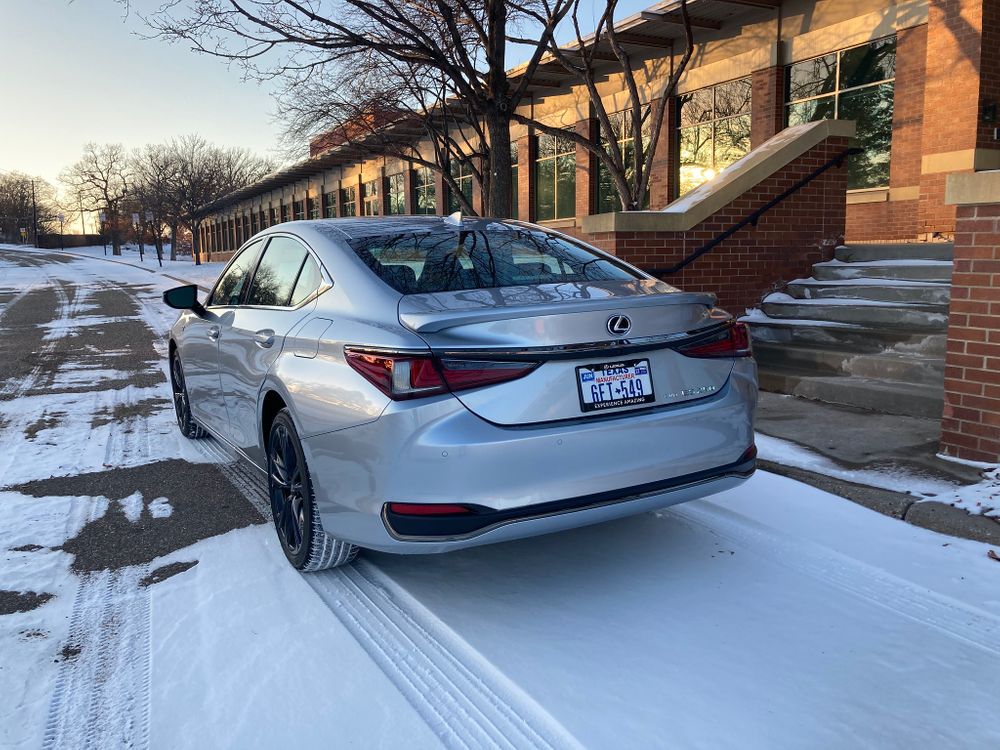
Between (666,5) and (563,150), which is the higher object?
(666,5)

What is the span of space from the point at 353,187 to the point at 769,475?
3421cm

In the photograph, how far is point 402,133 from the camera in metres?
23.0

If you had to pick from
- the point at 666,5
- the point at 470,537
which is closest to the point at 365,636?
the point at 470,537

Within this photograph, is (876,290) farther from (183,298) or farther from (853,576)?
(183,298)

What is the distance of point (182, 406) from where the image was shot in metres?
6.06

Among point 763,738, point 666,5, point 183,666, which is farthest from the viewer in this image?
point 666,5

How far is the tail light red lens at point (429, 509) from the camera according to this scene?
9.28ft

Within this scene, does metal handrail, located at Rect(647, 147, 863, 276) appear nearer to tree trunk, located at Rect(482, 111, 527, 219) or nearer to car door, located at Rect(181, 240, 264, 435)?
tree trunk, located at Rect(482, 111, 527, 219)

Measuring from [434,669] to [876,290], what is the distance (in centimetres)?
634

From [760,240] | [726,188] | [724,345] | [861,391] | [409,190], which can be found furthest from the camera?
[409,190]

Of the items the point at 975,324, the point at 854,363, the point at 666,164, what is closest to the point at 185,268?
the point at 666,164

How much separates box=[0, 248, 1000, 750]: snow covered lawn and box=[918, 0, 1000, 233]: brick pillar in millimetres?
10354

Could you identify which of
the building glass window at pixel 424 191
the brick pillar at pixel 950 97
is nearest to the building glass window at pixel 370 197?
the building glass window at pixel 424 191

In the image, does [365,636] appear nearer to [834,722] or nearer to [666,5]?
[834,722]
